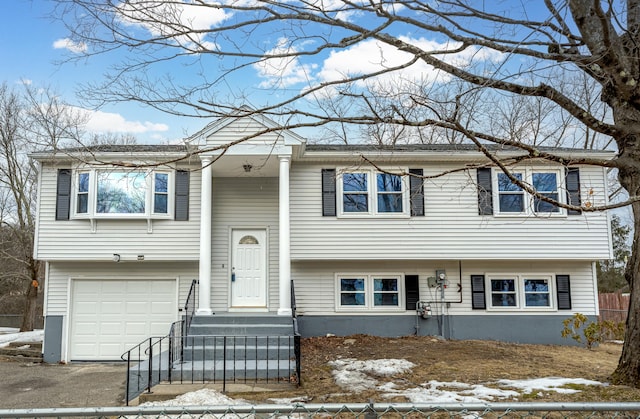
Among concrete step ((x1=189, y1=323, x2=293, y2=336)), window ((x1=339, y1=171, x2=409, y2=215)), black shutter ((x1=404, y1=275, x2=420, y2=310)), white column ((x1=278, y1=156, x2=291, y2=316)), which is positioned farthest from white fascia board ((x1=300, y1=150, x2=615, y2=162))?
concrete step ((x1=189, y1=323, x2=293, y2=336))

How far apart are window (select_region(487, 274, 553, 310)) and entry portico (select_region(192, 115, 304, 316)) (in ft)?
18.6

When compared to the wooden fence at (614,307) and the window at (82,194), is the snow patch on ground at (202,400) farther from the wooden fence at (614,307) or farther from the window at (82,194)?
the wooden fence at (614,307)

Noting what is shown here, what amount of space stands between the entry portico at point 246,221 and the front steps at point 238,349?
519 mm

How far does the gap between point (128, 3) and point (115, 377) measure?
810cm

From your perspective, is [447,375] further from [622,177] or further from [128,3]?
[128,3]

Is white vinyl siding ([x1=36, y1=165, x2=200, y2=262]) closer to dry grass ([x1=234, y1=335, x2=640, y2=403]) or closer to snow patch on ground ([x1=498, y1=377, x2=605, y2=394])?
dry grass ([x1=234, y1=335, x2=640, y2=403])

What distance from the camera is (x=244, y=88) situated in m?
5.56

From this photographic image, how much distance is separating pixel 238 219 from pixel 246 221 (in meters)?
0.21

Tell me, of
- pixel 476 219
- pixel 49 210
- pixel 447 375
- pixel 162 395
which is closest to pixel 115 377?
pixel 162 395

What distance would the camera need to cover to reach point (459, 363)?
30.2 ft

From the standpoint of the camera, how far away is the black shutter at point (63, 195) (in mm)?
12062

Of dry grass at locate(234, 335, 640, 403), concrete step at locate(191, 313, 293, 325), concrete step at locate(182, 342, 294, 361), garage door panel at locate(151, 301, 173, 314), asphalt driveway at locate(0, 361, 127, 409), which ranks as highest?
garage door panel at locate(151, 301, 173, 314)

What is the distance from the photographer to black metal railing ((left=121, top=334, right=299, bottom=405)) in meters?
7.96

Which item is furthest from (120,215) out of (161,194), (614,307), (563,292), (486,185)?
(614,307)
